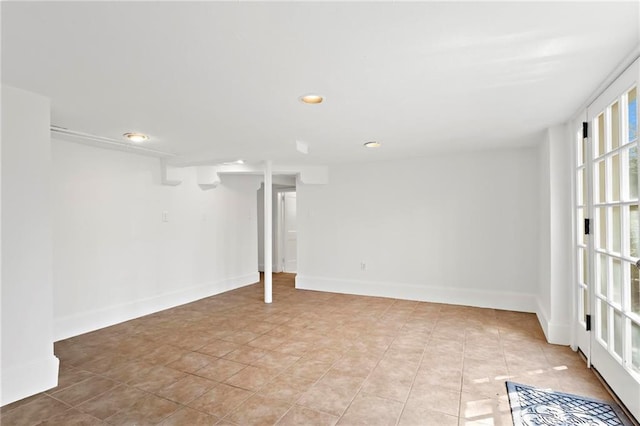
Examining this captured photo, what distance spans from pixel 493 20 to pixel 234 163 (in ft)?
14.3

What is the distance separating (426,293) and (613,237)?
2.85 m

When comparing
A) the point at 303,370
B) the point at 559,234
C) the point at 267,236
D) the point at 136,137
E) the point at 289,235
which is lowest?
the point at 303,370

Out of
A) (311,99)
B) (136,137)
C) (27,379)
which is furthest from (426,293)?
(27,379)

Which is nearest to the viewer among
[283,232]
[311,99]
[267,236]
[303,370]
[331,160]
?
[311,99]

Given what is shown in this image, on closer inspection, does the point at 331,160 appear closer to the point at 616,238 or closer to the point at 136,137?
the point at 136,137

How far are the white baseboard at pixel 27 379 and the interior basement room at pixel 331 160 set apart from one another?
0.01 m

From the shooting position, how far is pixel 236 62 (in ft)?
6.10

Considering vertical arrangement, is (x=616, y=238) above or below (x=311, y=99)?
below

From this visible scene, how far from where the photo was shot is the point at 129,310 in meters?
4.19

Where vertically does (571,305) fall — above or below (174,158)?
below

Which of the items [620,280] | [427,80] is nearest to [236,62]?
[427,80]

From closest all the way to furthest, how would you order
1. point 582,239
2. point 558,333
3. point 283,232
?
point 582,239
point 558,333
point 283,232

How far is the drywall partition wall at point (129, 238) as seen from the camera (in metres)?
3.62

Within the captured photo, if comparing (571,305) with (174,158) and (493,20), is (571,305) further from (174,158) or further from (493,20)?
(174,158)
